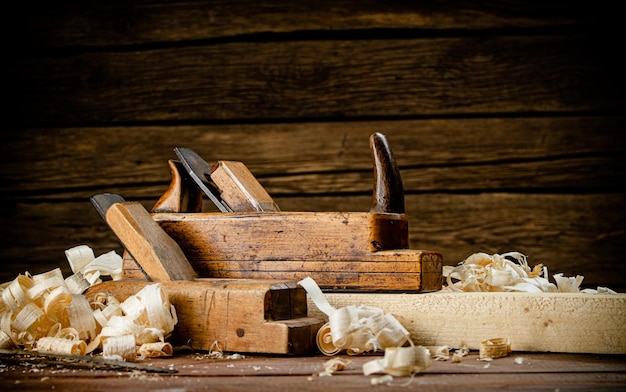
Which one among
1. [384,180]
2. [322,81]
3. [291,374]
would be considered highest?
[322,81]

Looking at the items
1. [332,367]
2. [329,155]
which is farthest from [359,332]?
[329,155]

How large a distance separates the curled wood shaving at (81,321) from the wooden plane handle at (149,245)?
0.08 metres

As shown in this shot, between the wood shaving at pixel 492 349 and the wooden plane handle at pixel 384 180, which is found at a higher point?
the wooden plane handle at pixel 384 180

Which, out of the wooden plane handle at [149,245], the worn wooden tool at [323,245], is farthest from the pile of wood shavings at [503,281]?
the wooden plane handle at [149,245]

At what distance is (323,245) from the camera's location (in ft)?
4.28

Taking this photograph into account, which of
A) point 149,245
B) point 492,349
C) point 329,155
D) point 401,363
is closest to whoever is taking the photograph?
point 401,363

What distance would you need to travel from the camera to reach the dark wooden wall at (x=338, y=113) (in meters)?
2.21

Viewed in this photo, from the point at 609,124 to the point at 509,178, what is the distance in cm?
36

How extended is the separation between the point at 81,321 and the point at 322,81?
1.30 meters

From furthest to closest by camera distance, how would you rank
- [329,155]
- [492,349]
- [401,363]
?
[329,155] < [492,349] < [401,363]

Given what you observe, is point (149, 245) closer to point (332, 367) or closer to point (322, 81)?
point (332, 367)

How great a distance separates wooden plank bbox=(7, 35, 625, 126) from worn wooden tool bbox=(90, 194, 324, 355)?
1024 millimetres

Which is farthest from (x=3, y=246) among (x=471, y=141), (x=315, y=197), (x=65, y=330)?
(x=471, y=141)

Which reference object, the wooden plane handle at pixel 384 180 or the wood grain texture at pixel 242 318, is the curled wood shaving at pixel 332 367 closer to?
the wood grain texture at pixel 242 318
